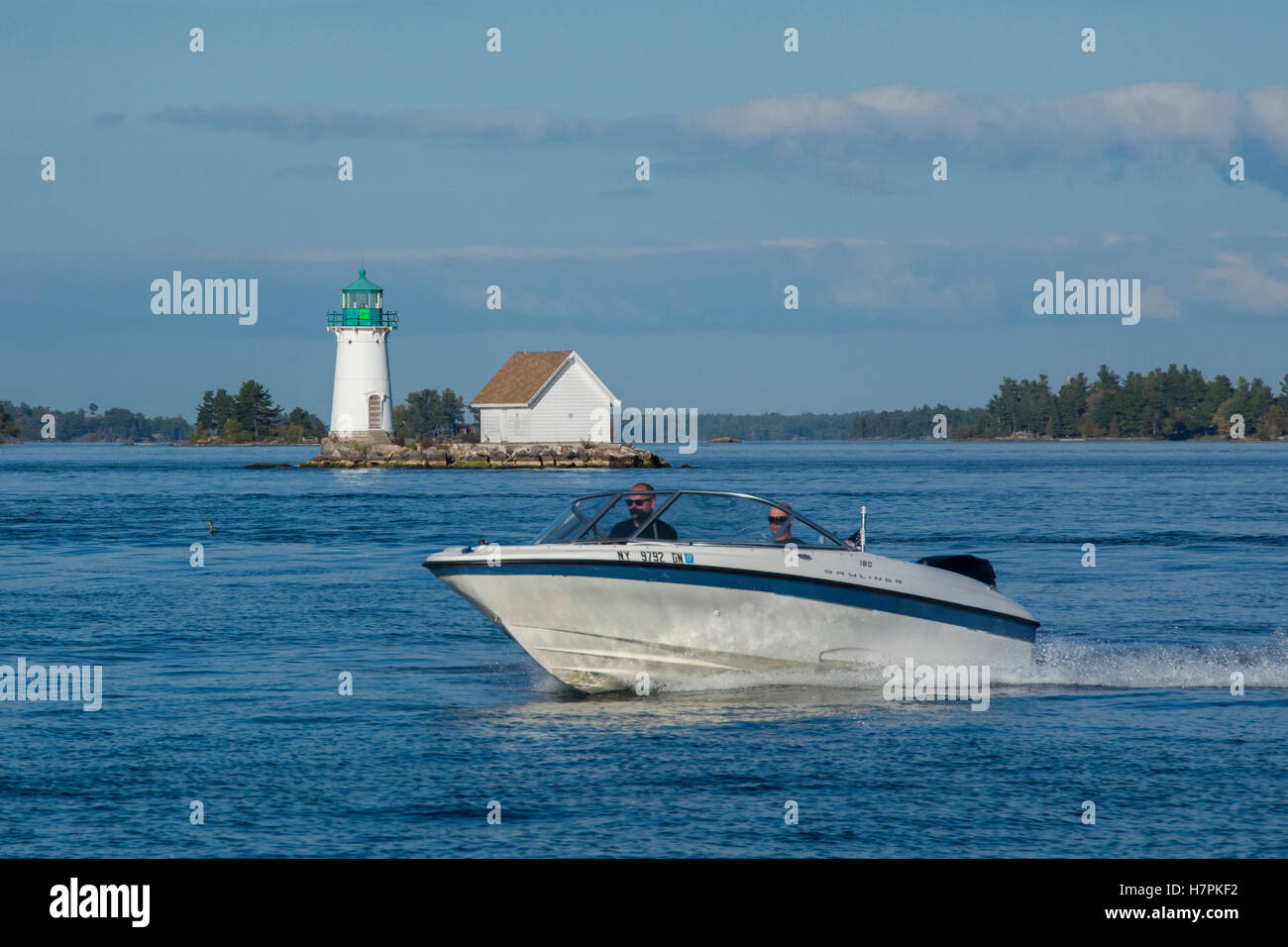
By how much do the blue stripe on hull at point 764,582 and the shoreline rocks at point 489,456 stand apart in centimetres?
6684

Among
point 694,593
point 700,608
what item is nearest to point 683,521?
point 694,593

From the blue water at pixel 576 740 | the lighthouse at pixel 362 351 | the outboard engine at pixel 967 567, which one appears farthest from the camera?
the lighthouse at pixel 362 351

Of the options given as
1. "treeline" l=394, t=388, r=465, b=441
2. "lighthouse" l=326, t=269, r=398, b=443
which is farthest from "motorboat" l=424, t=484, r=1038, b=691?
"treeline" l=394, t=388, r=465, b=441

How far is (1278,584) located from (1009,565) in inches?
223

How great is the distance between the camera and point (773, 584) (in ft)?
44.5

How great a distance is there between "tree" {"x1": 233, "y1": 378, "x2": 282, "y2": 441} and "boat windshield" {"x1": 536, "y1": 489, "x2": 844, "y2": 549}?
532ft

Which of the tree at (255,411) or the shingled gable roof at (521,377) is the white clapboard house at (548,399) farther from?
the tree at (255,411)

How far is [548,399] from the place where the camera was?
268 ft

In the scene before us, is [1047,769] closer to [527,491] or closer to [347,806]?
[347,806]

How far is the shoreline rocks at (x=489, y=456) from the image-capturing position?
81375mm

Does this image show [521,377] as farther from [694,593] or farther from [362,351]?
[694,593]

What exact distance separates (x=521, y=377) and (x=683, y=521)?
69.0 m

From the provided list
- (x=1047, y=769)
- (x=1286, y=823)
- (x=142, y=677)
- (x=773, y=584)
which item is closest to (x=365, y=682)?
(x=142, y=677)

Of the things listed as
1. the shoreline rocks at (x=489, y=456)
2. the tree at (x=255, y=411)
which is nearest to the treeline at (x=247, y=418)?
the tree at (x=255, y=411)
